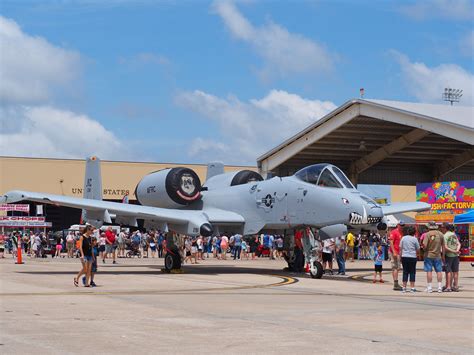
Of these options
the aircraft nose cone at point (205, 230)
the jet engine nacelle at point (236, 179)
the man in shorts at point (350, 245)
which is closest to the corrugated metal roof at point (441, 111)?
the man in shorts at point (350, 245)

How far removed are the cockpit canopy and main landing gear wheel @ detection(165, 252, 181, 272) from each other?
542cm

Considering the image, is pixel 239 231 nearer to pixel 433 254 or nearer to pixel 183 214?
pixel 183 214

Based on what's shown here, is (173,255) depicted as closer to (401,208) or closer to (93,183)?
(93,183)

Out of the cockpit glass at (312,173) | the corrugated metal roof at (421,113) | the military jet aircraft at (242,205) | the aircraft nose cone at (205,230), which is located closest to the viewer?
the military jet aircraft at (242,205)

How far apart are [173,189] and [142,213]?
108 inches

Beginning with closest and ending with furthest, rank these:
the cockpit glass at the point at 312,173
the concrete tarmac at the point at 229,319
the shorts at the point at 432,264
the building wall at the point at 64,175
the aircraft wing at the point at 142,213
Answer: the concrete tarmac at the point at 229,319 < the shorts at the point at 432,264 < the cockpit glass at the point at 312,173 < the aircraft wing at the point at 142,213 < the building wall at the point at 64,175

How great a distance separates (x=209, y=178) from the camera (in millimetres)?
30719

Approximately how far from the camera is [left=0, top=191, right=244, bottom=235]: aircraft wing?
2472cm

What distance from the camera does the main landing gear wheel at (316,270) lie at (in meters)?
23.0

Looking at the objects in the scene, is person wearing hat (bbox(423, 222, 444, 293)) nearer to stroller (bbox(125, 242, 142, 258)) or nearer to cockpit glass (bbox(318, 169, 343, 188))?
cockpit glass (bbox(318, 169, 343, 188))

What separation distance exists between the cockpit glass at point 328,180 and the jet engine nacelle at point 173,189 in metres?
6.18

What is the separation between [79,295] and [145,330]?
19.8ft

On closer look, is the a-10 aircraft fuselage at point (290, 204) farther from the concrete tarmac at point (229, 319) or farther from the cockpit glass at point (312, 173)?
the concrete tarmac at point (229, 319)

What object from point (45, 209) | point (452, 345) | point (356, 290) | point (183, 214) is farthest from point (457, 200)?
point (45, 209)
